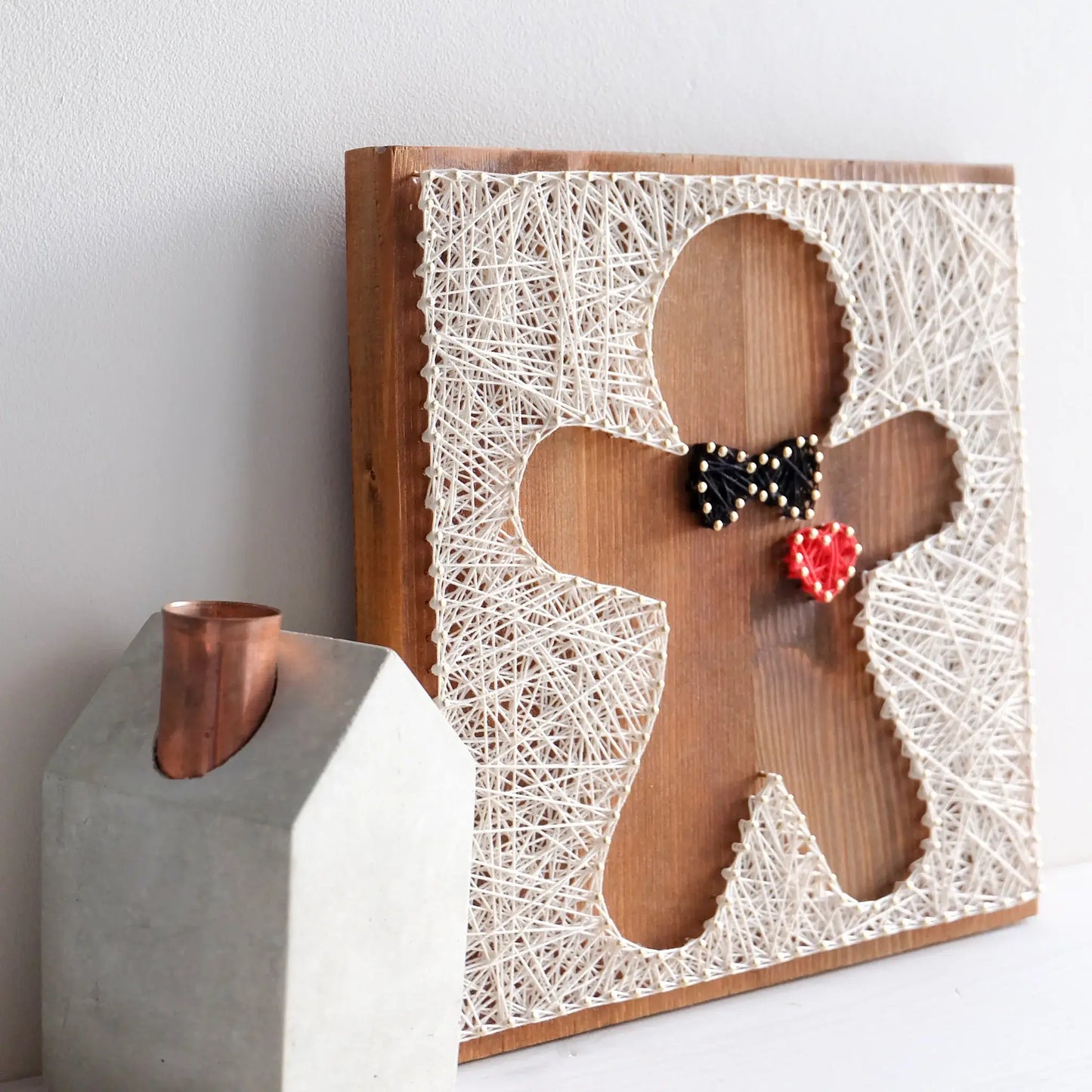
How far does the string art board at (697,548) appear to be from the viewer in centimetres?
88

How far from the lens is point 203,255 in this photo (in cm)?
87

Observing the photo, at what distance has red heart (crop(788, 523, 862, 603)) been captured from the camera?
1.02 m

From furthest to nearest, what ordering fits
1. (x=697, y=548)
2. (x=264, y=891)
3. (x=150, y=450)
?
(x=697, y=548) < (x=150, y=450) < (x=264, y=891)

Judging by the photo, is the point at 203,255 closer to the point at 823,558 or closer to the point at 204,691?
the point at 204,691

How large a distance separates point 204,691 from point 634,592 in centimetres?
36

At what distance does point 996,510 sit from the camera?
1.13m

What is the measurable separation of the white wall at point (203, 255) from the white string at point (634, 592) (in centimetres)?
11

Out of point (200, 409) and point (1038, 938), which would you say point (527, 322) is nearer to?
point (200, 409)

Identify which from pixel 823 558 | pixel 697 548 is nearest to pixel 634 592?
pixel 697 548

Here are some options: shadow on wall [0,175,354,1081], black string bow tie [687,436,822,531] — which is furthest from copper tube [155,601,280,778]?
black string bow tie [687,436,822,531]

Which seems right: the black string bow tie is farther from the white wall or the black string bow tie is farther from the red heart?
the white wall

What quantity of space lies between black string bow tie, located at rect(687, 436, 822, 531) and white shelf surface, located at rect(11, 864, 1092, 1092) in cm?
41

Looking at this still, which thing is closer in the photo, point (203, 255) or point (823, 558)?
point (203, 255)

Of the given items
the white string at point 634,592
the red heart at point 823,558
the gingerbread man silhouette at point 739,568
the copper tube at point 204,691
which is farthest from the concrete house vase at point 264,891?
the red heart at point 823,558
